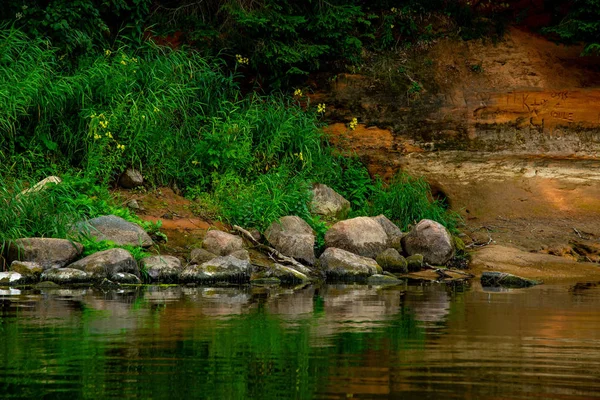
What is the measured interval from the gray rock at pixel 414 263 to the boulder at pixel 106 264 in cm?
420

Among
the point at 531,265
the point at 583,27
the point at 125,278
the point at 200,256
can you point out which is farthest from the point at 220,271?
the point at 583,27

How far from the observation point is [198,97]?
1631cm

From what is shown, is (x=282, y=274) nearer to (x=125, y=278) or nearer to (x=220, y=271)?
(x=220, y=271)

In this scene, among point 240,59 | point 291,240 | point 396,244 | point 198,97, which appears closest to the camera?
point 291,240

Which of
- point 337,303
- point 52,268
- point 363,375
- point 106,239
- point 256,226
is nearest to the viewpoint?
point 363,375

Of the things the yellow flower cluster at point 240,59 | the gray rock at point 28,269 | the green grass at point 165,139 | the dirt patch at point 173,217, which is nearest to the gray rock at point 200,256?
the dirt patch at point 173,217

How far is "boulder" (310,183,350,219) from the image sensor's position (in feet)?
50.3

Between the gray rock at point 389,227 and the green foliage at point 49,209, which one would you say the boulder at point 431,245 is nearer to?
the gray rock at point 389,227

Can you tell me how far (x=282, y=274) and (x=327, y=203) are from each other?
3239 mm

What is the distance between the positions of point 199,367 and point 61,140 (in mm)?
9861

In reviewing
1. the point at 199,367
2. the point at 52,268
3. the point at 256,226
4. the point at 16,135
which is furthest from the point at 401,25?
the point at 199,367

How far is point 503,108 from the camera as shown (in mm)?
17578

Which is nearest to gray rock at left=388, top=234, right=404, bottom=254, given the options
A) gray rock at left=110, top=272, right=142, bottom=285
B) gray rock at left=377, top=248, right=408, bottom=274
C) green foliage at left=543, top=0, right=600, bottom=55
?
gray rock at left=377, top=248, right=408, bottom=274

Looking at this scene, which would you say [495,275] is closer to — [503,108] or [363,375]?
[503,108]
